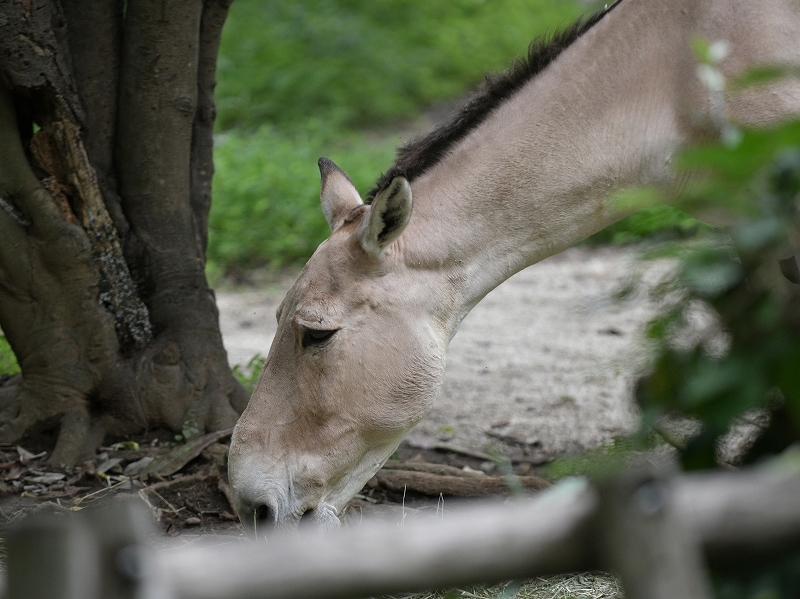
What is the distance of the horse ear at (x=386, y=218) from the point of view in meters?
3.02

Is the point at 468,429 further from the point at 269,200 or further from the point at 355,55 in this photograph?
the point at 355,55

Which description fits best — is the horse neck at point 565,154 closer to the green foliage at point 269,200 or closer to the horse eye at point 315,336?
the horse eye at point 315,336

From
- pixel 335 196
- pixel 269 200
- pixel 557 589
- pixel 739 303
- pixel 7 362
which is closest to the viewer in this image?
pixel 739 303

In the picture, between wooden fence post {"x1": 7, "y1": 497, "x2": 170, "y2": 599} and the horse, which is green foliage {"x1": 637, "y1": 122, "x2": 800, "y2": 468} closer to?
wooden fence post {"x1": 7, "y1": 497, "x2": 170, "y2": 599}

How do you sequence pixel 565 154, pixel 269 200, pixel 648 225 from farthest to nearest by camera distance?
pixel 269 200, pixel 648 225, pixel 565 154

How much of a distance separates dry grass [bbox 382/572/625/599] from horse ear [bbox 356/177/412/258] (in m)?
1.26

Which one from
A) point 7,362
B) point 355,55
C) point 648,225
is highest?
point 355,55

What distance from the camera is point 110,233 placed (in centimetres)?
402

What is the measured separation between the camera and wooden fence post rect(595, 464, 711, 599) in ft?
4.29

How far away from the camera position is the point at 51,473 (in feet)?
12.8

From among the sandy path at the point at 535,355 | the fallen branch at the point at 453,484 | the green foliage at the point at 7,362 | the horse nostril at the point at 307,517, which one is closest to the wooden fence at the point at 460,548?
the horse nostril at the point at 307,517

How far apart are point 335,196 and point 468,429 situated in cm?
187

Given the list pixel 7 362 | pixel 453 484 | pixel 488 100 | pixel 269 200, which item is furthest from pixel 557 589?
pixel 269 200

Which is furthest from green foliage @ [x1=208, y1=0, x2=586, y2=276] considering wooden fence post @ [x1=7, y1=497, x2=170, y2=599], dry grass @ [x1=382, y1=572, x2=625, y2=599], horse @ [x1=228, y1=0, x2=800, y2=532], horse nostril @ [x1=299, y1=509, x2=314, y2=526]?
wooden fence post @ [x1=7, y1=497, x2=170, y2=599]
